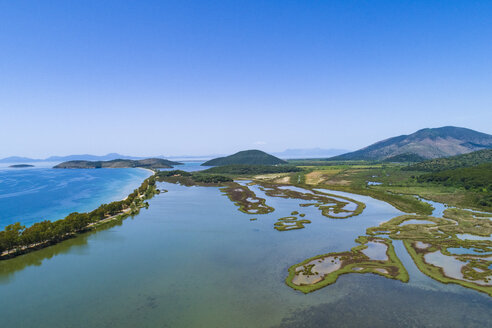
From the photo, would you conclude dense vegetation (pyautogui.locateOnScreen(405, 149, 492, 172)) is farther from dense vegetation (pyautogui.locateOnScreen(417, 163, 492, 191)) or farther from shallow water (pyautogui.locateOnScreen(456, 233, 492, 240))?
shallow water (pyautogui.locateOnScreen(456, 233, 492, 240))

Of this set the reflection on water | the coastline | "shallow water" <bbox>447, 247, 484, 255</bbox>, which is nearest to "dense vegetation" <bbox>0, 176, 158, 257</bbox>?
the coastline

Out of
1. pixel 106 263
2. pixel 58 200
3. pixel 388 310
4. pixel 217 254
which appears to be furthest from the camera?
pixel 58 200

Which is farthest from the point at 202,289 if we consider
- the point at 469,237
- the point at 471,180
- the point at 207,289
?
the point at 471,180

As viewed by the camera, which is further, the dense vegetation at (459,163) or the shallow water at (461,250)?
the dense vegetation at (459,163)

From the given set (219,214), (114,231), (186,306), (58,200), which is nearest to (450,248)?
(186,306)

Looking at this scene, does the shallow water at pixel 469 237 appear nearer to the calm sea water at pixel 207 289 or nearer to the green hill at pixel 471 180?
the calm sea water at pixel 207 289

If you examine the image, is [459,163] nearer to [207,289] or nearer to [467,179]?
[467,179]

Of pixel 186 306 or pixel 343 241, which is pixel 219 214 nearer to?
pixel 343 241

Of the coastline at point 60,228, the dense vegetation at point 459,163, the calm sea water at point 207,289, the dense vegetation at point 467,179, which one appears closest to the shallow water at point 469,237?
the calm sea water at point 207,289
